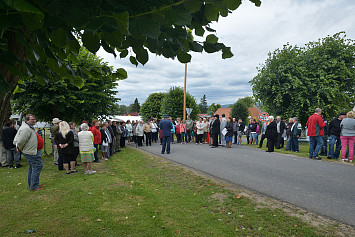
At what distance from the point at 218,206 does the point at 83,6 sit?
4.35 metres

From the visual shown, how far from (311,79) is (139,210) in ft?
59.6

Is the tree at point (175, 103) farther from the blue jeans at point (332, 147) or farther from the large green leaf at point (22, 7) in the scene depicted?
the large green leaf at point (22, 7)

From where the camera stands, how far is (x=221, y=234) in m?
3.45

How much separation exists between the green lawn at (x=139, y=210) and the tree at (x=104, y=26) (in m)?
2.78

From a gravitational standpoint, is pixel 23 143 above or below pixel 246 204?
above

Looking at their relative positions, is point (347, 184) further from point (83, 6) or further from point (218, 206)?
point (83, 6)

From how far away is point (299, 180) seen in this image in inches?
248

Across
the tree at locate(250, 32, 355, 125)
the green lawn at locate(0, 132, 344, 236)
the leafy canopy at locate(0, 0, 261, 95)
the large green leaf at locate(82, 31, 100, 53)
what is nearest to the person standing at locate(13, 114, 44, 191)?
the green lawn at locate(0, 132, 344, 236)

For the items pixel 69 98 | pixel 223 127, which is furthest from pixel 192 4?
pixel 223 127

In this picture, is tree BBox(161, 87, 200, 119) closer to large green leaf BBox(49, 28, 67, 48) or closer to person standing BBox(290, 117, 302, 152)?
person standing BBox(290, 117, 302, 152)

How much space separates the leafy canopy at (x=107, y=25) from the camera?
3.78ft

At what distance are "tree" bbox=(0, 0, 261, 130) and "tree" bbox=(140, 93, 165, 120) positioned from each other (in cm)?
4863

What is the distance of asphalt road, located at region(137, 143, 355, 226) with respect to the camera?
14.7 ft

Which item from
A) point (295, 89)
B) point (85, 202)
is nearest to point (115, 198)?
point (85, 202)
